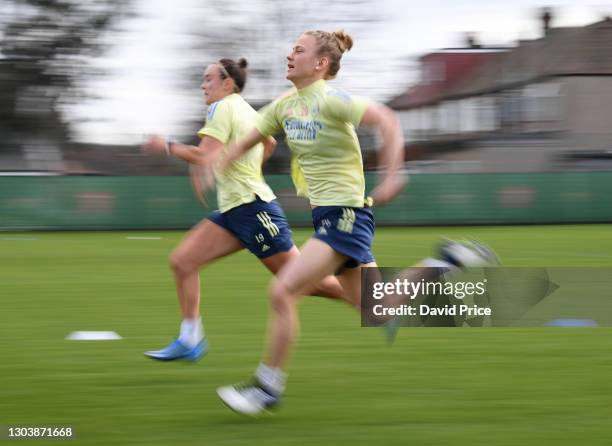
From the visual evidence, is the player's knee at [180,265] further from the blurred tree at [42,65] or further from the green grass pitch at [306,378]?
the blurred tree at [42,65]

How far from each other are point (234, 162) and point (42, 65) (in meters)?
32.3

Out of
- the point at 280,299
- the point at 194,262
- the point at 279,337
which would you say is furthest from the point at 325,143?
the point at 194,262

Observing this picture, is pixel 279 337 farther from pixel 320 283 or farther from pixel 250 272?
pixel 250 272

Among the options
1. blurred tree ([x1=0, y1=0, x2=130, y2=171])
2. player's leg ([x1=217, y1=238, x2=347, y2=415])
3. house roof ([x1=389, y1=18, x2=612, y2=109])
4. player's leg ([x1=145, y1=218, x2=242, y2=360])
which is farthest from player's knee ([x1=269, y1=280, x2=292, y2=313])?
house roof ([x1=389, y1=18, x2=612, y2=109])


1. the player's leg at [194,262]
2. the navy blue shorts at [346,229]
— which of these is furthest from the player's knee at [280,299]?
the player's leg at [194,262]

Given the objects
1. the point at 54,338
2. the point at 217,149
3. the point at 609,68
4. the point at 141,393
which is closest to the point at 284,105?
the point at 217,149

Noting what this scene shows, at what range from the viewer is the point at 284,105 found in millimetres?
5441

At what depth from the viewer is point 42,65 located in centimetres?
3738

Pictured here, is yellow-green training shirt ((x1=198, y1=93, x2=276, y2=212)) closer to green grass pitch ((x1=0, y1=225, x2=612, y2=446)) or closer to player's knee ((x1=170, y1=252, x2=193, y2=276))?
player's knee ((x1=170, y1=252, x2=193, y2=276))

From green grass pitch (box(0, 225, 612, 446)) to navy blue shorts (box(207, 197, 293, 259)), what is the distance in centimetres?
70

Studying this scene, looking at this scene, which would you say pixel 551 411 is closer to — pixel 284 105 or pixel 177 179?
pixel 284 105

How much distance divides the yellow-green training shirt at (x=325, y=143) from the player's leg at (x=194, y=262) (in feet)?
4.52

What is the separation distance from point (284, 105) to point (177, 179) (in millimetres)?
18498

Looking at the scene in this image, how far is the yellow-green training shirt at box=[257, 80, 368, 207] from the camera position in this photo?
17.2 feet
